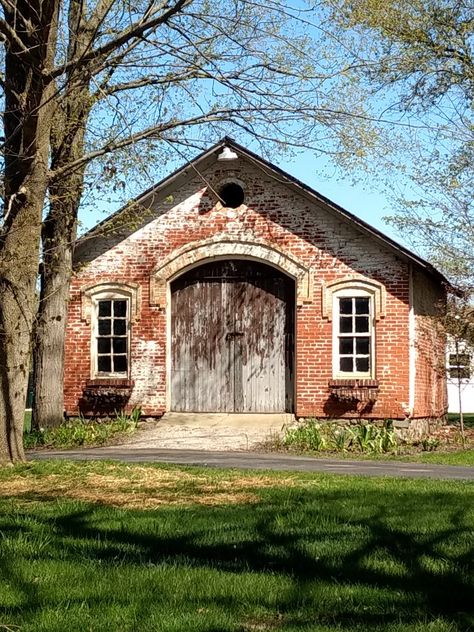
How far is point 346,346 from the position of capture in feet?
63.7

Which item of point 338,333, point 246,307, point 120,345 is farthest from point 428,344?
point 120,345

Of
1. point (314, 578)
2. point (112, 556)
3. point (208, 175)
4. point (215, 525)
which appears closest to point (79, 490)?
point (215, 525)

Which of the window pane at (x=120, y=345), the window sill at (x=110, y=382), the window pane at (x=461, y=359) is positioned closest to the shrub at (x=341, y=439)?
the window sill at (x=110, y=382)

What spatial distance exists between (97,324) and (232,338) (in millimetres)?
3146

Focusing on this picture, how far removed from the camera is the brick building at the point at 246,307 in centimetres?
1914

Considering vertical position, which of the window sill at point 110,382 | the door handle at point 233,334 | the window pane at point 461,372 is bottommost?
the window sill at point 110,382

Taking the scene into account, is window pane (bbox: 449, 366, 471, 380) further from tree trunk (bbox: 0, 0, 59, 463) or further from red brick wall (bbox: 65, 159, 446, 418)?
tree trunk (bbox: 0, 0, 59, 463)

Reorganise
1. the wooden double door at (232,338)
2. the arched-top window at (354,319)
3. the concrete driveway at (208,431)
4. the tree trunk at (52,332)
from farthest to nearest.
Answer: the wooden double door at (232,338) < the arched-top window at (354,319) < the tree trunk at (52,332) < the concrete driveway at (208,431)

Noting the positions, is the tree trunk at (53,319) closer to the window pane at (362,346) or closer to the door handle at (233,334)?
the door handle at (233,334)

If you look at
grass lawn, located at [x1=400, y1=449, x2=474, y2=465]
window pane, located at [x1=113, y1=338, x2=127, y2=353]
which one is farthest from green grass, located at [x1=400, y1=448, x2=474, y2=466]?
window pane, located at [x1=113, y1=338, x2=127, y2=353]

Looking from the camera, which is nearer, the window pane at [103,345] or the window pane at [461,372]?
the window pane at [103,345]

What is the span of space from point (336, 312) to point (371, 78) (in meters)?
8.28

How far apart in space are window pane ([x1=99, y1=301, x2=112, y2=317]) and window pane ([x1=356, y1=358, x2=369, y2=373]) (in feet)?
18.6

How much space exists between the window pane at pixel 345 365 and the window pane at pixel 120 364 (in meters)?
4.78
